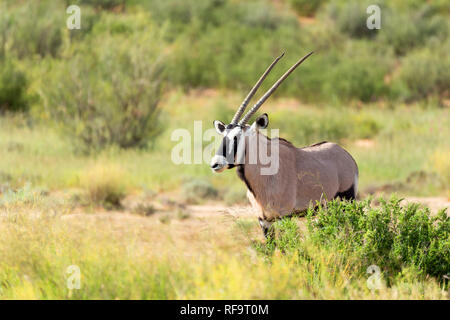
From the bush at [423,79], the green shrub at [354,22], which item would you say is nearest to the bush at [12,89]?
the bush at [423,79]

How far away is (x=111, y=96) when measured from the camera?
14.4 m

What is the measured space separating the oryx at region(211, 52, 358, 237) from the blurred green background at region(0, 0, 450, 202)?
18.2 feet

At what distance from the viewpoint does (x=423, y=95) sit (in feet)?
71.6

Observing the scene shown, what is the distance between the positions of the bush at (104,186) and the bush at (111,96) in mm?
3474

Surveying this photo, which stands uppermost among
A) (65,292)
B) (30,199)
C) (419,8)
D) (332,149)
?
(419,8)

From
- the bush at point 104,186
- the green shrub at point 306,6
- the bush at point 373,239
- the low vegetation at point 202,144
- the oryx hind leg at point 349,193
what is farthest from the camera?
the green shrub at point 306,6

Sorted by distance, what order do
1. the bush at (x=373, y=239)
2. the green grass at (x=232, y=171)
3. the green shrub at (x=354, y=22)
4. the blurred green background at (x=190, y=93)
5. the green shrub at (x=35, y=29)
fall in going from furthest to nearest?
the green shrub at (x=354, y=22)
the green shrub at (x=35, y=29)
the blurred green background at (x=190, y=93)
the green grass at (x=232, y=171)
the bush at (x=373, y=239)

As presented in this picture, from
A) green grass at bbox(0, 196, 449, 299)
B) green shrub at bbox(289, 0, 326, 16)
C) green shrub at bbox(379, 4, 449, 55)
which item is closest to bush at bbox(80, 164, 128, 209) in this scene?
green grass at bbox(0, 196, 449, 299)

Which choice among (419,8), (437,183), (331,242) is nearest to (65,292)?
(331,242)

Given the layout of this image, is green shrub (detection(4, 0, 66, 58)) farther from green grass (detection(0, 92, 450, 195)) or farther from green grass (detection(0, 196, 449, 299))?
green grass (detection(0, 196, 449, 299))

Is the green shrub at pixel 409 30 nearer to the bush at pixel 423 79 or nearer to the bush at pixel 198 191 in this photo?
the bush at pixel 423 79

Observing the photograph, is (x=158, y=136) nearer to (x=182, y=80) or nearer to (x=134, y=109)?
(x=134, y=109)

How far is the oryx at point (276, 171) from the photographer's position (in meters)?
5.04
